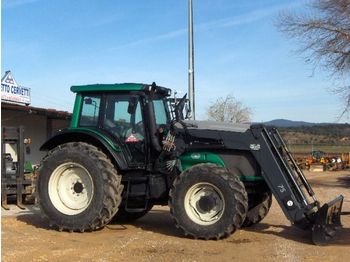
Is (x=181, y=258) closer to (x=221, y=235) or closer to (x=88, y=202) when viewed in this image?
(x=221, y=235)

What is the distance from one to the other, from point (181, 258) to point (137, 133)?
2.87 metres

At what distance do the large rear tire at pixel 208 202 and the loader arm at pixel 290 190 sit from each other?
0.53 m

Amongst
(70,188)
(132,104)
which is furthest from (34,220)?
(132,104)

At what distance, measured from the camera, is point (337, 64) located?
19531 mm

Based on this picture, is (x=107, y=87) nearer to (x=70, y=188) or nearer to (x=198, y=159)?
(x=70, y=188)

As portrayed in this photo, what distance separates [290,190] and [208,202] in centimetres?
127

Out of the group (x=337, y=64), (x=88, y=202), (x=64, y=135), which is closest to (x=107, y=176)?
(x=88, y=202)

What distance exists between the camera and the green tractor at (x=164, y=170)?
828 centimetres

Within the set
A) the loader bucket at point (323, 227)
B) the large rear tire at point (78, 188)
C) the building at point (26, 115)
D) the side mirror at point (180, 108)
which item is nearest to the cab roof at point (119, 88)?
the side mirror at point (180, 108)

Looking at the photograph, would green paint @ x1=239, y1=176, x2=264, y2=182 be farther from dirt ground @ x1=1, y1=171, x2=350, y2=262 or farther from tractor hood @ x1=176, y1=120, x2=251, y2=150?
dirt ground @ x1=1, y1=171, x2=350, y2=262

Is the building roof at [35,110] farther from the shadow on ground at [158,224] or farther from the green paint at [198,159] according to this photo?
the green paint at [198,159]

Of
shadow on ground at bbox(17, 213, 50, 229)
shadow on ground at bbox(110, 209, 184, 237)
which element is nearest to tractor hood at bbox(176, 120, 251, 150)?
shadow on ground at bbox(110, 209, 184, 237)

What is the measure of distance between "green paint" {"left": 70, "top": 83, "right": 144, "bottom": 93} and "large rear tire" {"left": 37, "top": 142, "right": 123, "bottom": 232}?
987mm

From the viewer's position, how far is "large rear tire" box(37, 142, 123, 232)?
29.3ft
